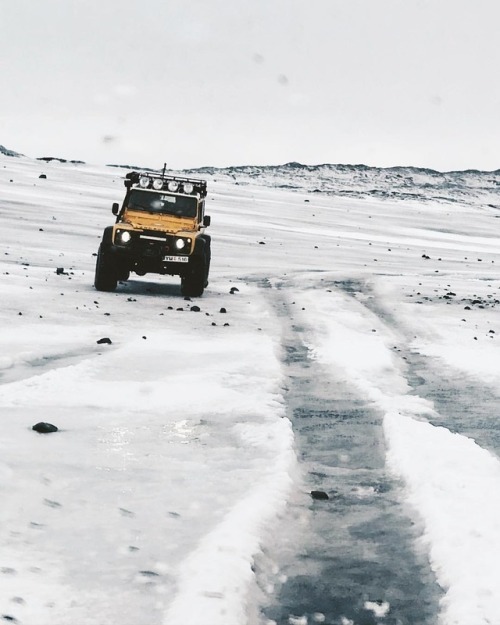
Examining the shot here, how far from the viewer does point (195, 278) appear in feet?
38.0

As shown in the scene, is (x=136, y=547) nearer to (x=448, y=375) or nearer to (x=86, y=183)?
(x=448, y=375)

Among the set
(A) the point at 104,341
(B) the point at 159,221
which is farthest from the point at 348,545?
(B) the point at 159,221

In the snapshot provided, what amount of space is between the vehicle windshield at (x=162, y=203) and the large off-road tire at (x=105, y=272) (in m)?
1.57

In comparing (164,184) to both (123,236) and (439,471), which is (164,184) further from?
(439,471)

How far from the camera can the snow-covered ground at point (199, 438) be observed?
8.33ft

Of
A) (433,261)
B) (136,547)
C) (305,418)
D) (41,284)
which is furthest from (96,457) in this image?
(433,261)

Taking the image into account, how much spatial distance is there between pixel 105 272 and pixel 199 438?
24.0 ft

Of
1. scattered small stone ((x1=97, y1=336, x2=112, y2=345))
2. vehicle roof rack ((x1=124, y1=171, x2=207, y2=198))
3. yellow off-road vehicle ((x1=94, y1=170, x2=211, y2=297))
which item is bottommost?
scattered small stone ((x1=97, y1=336, x2=112, y2=345))

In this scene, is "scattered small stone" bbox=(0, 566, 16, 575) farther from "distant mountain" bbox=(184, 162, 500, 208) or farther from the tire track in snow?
"distant mountain" bbox=(184, 162, 500, 208)

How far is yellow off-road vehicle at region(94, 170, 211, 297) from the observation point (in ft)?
37.6

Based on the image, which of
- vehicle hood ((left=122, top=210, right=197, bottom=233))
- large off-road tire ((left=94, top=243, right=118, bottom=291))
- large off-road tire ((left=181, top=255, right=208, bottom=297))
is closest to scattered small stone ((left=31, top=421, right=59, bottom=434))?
large off-road tire ((left=94, top=243, right=118, bottom=291))

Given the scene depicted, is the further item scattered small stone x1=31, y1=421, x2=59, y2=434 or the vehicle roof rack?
the vehicle roof rack

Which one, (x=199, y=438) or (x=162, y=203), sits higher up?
(x=162, y=203)

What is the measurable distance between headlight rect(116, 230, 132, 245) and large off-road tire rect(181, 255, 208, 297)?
1.03 m
